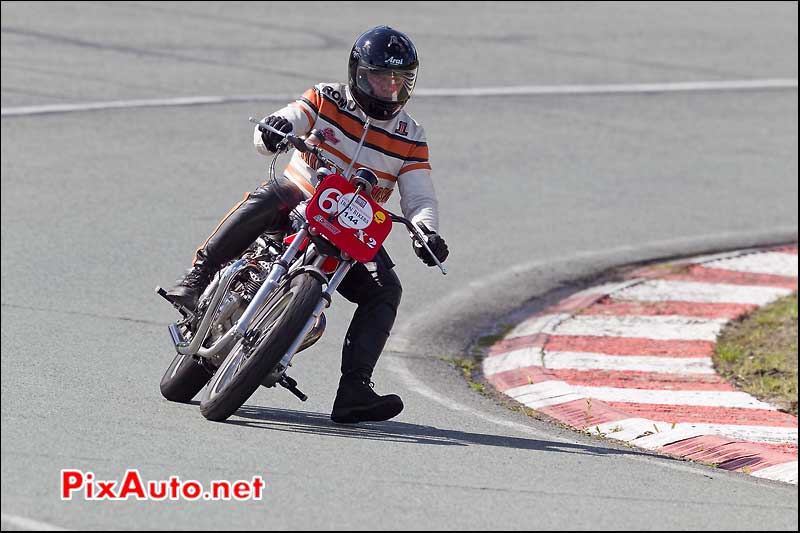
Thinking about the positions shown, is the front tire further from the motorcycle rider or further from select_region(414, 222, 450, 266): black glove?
select_region(414, 222, 450, 266): black glove

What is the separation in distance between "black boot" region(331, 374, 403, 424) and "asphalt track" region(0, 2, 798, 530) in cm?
10

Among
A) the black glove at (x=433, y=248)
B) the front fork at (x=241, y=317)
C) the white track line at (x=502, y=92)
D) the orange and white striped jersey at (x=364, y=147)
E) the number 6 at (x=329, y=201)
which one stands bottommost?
the front fork at (x=241, y=317)

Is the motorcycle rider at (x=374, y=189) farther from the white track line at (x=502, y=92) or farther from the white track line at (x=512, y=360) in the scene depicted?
the white track line at (x=502, y=92)

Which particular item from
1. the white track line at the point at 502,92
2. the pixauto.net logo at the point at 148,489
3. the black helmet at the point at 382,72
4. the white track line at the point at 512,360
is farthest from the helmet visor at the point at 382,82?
the white track line at the point at 502,92

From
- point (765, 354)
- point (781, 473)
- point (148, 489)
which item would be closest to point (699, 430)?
point (781, 473)

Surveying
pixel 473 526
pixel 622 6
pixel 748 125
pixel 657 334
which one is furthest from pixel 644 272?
pixel 622 6

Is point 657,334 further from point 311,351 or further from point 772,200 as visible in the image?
point 772,200

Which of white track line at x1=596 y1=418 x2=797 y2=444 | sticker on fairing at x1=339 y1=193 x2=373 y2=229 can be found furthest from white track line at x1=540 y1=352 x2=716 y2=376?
sticker on fairing at x1=339 y1=193 x2=373 y2=229

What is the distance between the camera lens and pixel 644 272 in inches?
420

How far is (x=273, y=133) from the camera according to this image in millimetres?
6188

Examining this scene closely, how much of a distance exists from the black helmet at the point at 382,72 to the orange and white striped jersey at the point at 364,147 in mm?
94

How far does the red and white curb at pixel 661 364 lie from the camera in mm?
7027

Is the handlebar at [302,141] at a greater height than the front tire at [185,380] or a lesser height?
greater

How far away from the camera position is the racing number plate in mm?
6105
